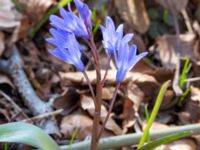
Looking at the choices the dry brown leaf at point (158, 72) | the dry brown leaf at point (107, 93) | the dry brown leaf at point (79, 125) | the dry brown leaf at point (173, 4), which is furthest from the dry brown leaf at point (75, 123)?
the dry brown leaf at point (173, 4)

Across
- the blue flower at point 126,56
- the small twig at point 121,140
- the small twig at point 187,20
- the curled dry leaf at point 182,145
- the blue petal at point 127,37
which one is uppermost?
the blue petal at point 127,37

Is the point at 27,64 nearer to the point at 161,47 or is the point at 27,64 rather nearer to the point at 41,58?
the point at 41,58

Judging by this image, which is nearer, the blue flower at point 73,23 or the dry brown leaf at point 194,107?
the blue flower at point 73,23

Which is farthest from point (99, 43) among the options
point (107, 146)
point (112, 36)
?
point (112, 36)

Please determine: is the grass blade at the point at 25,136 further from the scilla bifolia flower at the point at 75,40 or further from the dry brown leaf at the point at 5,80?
the dry brown leaf at the point at 5,80

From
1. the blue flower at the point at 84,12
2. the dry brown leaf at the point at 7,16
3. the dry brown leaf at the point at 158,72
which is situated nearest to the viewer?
the blue flower at the point at 84,12

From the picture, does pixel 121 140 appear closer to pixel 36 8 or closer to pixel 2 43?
pixel 2 43
